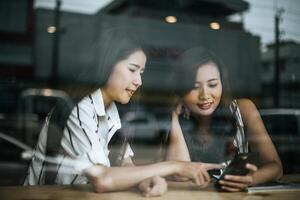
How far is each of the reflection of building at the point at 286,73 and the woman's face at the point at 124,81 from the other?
86 centimetres

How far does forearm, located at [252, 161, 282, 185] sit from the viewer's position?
2.40 metres

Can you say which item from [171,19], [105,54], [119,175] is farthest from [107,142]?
[171,19]

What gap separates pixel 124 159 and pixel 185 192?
33 cm

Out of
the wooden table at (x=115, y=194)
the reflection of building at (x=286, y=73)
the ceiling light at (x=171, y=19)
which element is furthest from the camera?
the reflection of building at (x=286, y=73)

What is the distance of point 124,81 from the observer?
2.35 meters

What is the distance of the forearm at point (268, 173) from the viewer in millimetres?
2398

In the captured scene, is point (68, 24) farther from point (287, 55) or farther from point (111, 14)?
point (287, 55)

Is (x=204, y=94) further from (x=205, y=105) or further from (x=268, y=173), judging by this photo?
(x=268, y=173)

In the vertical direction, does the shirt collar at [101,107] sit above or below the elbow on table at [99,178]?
above

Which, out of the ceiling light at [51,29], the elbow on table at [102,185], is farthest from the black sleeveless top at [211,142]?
the ceiling light at [51,29]

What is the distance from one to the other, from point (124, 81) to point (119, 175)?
457mm

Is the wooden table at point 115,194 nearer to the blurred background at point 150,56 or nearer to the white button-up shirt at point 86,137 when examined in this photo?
the white button-up shirt at point 86,137

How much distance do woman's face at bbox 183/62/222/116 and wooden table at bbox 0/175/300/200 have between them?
412mm

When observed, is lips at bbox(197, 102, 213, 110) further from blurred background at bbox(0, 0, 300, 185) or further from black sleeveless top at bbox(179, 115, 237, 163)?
blurred background at bbox(0, 0, 300, 185)
